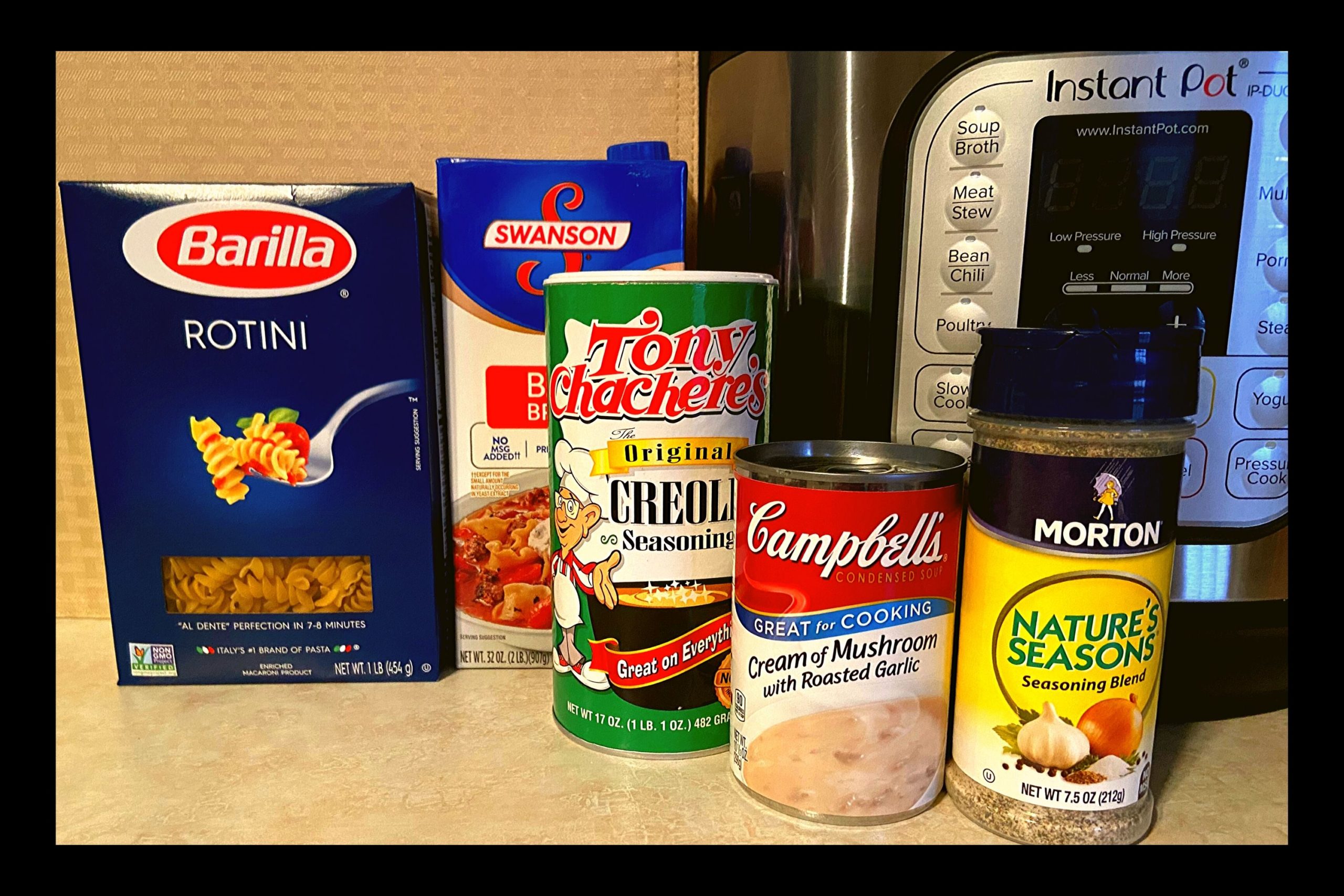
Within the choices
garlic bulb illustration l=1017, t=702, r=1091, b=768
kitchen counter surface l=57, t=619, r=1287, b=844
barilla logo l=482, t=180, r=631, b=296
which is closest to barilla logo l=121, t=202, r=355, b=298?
barilla logo l=482, t=180, r=631, b=296

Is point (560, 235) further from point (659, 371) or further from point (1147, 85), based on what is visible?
point (1147, 85)

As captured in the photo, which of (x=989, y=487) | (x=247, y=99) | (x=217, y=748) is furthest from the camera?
(x=247, y=99)

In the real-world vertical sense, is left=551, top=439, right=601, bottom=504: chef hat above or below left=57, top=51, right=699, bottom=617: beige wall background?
below

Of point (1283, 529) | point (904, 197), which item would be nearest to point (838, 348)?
point (904, 197)

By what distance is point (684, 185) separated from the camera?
2.12ft

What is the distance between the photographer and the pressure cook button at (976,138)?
0.54 meters

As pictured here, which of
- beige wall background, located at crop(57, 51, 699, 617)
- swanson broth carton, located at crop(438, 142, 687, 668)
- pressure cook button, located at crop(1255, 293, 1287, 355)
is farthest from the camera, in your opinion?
beige wall background, located at crop(57, 51, 699, 617)

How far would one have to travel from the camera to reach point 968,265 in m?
0.56

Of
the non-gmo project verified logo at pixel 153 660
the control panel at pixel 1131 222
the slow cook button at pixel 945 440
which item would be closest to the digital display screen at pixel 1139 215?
the control panel at pixel 1131 222

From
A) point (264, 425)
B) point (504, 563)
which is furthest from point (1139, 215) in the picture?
point (264, 425)

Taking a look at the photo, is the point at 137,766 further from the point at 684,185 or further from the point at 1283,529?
the point at 1283,529

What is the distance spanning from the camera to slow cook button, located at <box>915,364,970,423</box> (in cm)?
58

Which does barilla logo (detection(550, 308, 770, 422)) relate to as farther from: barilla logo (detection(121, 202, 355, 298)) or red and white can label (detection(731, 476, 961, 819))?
barilla logo (detection(121, 202, 355, 298))

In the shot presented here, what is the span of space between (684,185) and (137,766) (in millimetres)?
581
